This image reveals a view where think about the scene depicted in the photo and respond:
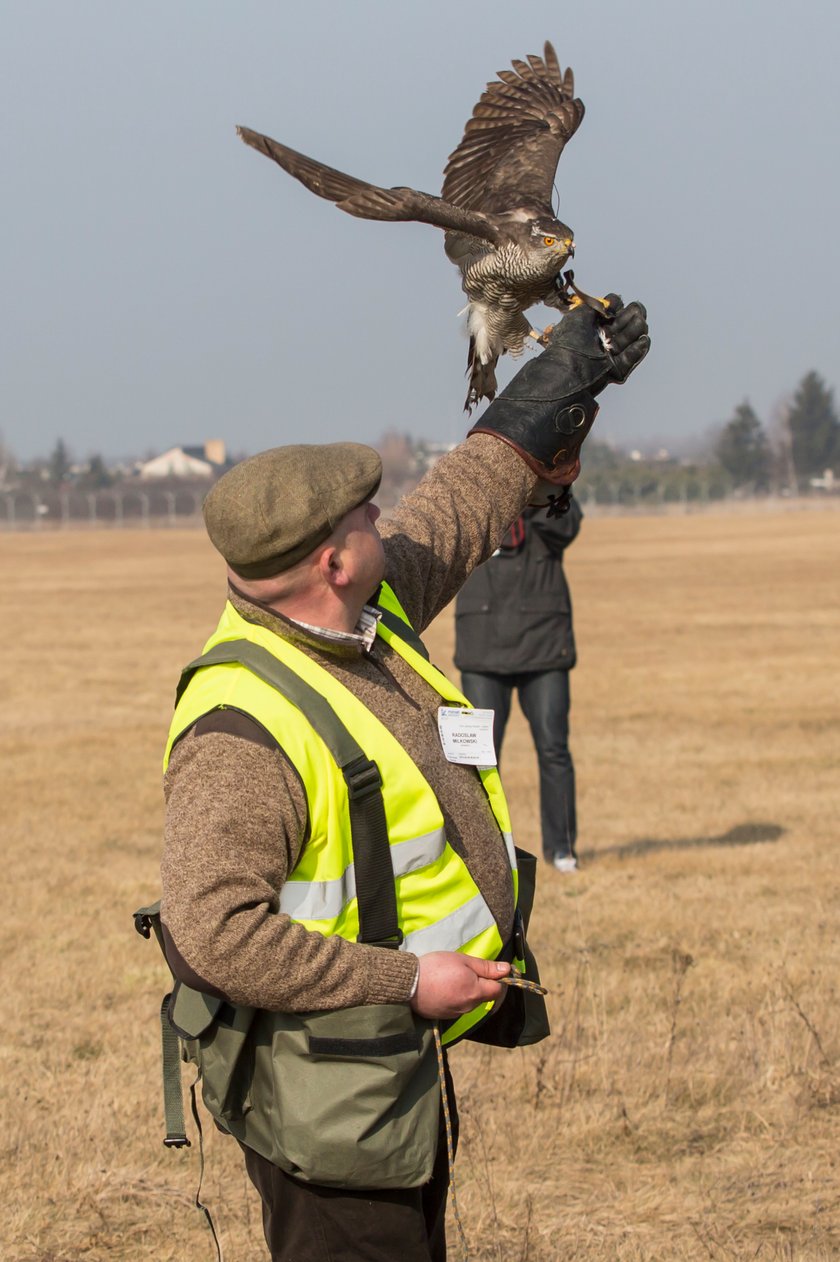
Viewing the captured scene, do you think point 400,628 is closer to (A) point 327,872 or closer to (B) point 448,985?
(A) point 327,872

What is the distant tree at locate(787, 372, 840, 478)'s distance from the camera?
109312 mm

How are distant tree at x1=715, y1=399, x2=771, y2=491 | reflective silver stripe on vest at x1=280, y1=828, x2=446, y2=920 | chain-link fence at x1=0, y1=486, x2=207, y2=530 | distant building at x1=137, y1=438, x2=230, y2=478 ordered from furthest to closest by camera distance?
distant building at x1=137, y1=438, x2=230, y2=478
distant tree at x1=715, y1=399, x2=771, y2=491
chain-link fence at x1=0, y1=486, x2=207, y2=530
reflective silver stripe on vest at x1=280, y1=828, x2=446, y2=920

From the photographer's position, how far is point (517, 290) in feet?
13.9

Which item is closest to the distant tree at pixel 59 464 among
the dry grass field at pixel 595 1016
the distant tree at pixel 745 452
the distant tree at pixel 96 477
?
the distant tree at pixel 96 477

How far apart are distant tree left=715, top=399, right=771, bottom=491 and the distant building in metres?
50.0

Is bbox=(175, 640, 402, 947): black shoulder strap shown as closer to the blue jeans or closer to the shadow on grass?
the blue jeans

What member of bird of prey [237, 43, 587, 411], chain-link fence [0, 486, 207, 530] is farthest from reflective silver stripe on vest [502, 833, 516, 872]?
chain-link fence [0, 486, 207, 530]

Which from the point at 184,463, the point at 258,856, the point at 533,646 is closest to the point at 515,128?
the point at 533,646

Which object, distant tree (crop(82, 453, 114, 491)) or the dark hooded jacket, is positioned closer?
the dark hooded jacket

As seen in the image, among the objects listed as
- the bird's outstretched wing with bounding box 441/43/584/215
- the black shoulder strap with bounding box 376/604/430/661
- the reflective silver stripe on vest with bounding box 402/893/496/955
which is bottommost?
the reflective silver stripe on vest with bounding box 402/893/496/955

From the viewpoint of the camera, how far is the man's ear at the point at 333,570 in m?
2.68

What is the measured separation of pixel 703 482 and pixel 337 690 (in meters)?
98.2

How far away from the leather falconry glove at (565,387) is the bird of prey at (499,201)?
1.35 ft

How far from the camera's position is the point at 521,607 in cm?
790
